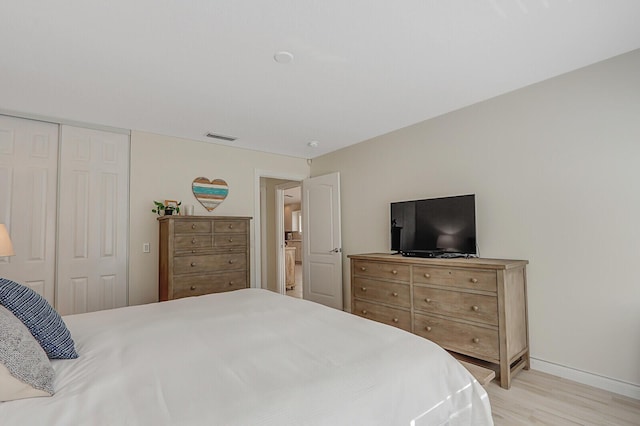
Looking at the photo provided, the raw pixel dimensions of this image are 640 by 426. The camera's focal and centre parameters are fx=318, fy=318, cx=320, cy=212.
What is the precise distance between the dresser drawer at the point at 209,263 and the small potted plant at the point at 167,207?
0.63m

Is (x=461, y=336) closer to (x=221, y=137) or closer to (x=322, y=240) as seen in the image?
(x=322, y=240)

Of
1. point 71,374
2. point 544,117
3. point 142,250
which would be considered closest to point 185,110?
point 142,250

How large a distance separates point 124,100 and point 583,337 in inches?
174

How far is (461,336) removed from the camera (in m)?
2.76

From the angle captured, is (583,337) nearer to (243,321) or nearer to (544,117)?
(544,117)

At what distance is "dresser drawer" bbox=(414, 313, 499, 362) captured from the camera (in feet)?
8.43

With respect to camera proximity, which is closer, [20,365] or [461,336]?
[20,365]

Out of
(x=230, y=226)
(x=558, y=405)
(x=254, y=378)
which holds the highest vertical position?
(x=230, y=226)

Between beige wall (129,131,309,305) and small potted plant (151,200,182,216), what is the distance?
78mm

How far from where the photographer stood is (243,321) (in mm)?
1829

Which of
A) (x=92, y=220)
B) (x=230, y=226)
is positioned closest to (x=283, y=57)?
(x=230, y=226)

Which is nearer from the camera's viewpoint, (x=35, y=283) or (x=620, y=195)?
(x=620, y=195)

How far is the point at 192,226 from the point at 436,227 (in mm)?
2677

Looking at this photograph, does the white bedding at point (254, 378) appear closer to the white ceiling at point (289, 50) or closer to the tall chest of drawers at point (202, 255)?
the tall chest of drawers at point (202, 255)
